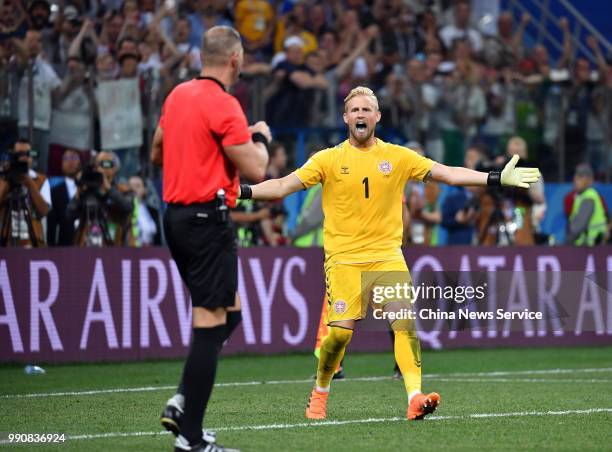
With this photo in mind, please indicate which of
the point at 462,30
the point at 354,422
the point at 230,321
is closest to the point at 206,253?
the point at 230,321

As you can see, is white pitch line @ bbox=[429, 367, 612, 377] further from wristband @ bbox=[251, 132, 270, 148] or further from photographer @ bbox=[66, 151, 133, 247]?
wristband @ bbox=[251, 132, 270, 148]

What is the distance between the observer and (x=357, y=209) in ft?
32.5

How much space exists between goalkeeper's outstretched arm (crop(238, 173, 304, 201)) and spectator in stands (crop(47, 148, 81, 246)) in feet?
20.0

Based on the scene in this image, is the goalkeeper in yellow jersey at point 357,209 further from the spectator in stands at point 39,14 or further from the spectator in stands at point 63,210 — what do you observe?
the spectator in stands at point 39,14

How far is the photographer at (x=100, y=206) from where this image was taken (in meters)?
15.3

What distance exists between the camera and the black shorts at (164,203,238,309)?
746 cm

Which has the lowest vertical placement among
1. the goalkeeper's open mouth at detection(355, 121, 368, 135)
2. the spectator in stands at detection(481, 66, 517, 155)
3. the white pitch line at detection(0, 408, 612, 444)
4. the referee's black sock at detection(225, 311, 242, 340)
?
the white pitch line at detection(0, 408, 612, 444)

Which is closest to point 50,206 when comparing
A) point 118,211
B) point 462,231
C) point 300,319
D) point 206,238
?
point 118,211

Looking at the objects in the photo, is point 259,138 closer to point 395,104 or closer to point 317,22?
point 395,104

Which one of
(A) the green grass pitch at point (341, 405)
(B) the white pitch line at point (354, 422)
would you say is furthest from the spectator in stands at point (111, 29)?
(B) the white pitch line at point (354, 422)

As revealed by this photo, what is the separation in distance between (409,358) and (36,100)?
23.9 ft

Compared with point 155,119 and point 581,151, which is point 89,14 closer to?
point 155,119

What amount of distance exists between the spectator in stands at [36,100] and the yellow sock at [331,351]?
21.2 feet

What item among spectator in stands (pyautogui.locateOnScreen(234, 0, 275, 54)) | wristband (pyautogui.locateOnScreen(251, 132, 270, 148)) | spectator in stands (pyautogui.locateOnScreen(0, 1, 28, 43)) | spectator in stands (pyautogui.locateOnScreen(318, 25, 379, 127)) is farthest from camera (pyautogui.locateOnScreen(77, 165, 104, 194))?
wristband (pyautogui.locateOnScreen(251, 132, 270, 148))
